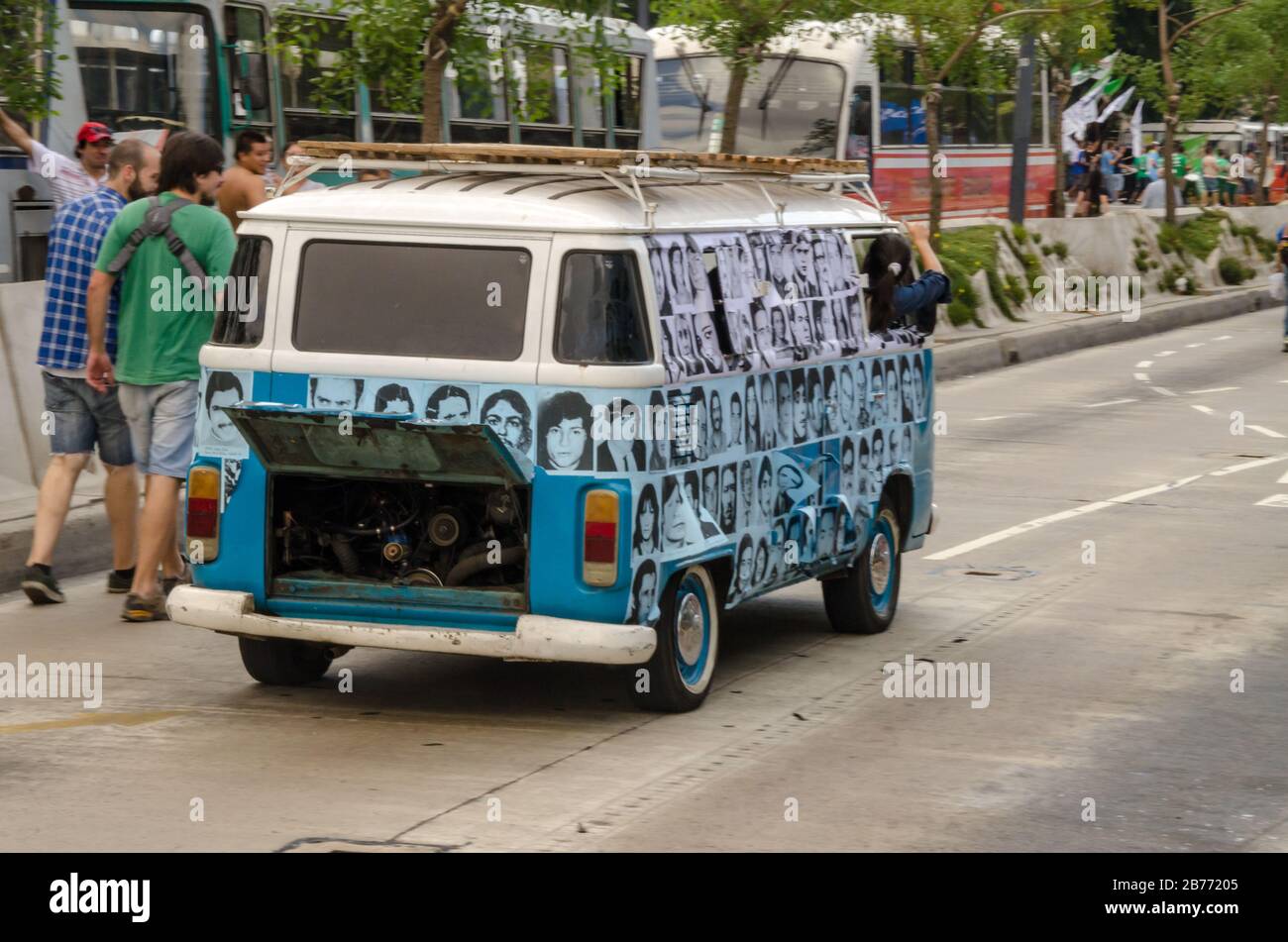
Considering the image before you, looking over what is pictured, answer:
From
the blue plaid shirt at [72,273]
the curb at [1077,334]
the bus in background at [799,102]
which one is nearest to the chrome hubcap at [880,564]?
Result: the blue plaid shirt at [72,273]

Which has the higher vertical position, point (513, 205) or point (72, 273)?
point (513, 205)

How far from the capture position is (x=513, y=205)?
740cm

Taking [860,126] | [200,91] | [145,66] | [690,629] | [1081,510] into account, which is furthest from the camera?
[860,126]

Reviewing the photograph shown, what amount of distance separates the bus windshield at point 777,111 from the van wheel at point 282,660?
74.9 feet

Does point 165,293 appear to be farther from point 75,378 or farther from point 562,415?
point 562,415

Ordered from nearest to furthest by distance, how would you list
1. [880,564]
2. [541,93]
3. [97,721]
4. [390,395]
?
[390,395] < [97,721] < [880,564] < [541,93]

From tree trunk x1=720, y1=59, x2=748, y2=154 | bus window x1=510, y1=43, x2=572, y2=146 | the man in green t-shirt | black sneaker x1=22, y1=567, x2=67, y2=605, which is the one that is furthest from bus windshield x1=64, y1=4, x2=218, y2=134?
the man in green t-shirt

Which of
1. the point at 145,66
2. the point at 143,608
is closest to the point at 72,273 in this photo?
the point at 143,608

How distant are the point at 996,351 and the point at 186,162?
54.1 feet

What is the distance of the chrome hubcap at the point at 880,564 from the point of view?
31.5 feet

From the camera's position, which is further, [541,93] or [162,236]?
[541,93]

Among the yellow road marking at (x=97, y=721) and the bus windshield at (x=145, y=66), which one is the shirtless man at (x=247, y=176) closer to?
the yellow road marking at (x=97, y=721)

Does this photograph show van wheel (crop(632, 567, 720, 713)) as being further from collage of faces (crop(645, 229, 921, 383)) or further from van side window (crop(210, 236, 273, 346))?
van side window (crop(210, 236, 273, 346))

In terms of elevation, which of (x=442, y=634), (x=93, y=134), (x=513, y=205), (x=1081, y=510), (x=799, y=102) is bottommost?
(x=1081, y=510)
